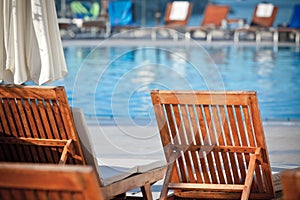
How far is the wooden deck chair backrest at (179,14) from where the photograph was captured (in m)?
20.8

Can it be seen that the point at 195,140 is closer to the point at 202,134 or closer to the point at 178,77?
the point at 202,134

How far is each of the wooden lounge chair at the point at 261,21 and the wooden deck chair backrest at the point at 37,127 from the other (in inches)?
611

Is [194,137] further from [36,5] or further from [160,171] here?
[36,5]

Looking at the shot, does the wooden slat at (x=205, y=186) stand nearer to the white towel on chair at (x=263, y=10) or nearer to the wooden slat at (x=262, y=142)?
the wooden slat at (x=262, y=142)

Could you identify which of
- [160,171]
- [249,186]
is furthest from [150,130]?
[249,186]

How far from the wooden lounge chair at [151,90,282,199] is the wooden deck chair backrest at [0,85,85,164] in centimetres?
52

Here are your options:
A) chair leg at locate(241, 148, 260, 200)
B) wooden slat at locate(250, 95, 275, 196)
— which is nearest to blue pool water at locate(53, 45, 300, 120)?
wooden slat at locate(250, 95, 275, 196)

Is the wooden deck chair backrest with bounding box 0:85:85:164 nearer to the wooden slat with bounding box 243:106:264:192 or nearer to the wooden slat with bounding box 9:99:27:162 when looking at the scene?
the wooden slat with bounding box 9:99:27:162

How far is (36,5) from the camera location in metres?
4.69

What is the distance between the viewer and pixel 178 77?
12555mm

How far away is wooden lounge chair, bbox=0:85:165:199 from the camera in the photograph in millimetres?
3691

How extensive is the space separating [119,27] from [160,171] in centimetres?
1598

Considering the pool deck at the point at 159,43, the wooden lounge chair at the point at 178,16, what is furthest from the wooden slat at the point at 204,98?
the wooden lounge chair at the point at 178,16

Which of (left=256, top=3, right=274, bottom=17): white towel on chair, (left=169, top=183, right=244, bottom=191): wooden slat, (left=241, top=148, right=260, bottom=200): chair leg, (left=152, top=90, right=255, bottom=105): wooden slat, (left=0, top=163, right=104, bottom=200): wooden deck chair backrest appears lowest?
(left=256, top=3, right=274, bottom=17): white towel on chair
